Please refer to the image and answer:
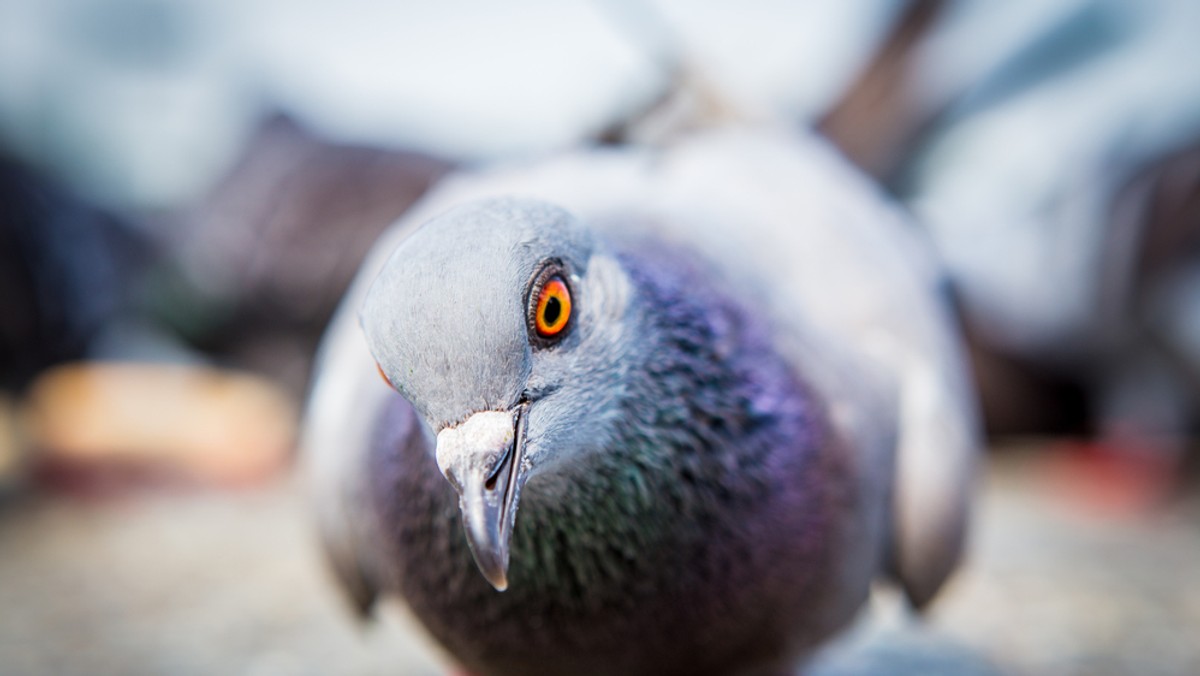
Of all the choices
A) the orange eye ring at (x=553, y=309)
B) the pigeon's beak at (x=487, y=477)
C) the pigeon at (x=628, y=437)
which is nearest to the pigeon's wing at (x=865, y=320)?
the pigeon at (x=628, y=437)

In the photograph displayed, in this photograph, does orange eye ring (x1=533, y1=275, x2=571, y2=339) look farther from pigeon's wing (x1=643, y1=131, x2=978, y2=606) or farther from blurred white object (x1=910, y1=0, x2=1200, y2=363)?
blurred white object (x1=910, y1=0, x2=1200, y2=363)

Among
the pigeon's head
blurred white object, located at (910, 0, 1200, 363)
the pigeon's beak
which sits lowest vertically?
the pigeon's beak

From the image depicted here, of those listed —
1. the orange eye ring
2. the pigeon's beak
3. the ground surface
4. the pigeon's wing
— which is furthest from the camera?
the ground surface

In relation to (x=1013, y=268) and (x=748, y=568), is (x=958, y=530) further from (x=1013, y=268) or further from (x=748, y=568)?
(x=1013, y=268)

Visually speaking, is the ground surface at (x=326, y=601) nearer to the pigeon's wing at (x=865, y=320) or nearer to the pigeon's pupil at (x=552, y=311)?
the pigeon's wing at (x=865, y=320)

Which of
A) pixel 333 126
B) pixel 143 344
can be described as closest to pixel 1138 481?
pixel 333 126

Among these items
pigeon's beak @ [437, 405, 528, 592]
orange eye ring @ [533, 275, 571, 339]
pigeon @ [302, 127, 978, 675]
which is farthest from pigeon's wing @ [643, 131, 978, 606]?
pigeon's beak @ [437, 405, 528, 592]

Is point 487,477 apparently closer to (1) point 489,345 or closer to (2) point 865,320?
(1) point 489,345

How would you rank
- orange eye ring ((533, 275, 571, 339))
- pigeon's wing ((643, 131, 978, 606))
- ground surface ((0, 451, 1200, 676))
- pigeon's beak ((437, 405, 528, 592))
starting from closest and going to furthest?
pigeon's beak ((437, 405, 528, 592)) < orange eye ring ((533, 275, 571, 339)) < pigeon's wing ((643, 131, 978, 606)) < ground surface ((0, 451, 1200, 676))
